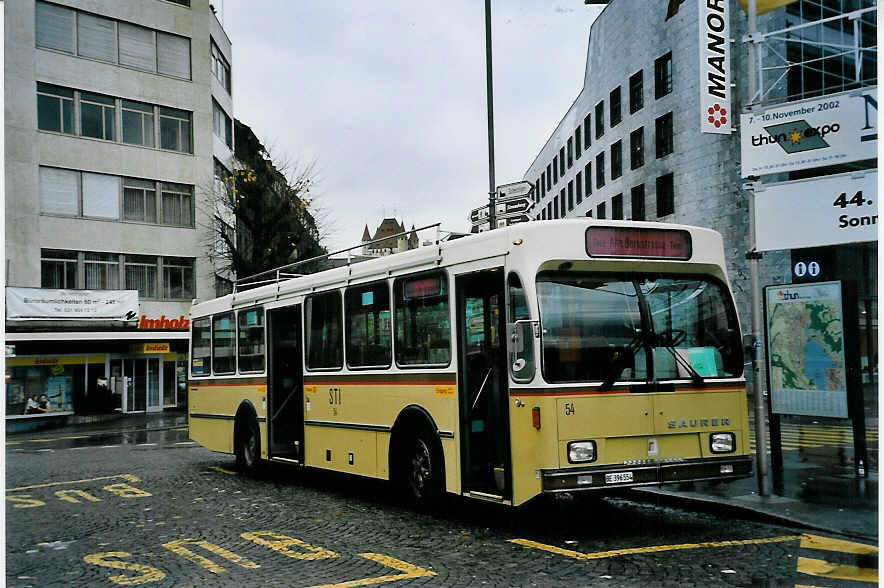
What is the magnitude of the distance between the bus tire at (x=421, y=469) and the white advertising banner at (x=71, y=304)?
27.7 meters

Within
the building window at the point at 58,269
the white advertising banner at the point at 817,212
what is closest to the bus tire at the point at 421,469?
the white advertising banner at the point at 817,212

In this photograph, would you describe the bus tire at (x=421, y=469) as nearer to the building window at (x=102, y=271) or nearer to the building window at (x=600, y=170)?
the building window at (x=102, y=271)

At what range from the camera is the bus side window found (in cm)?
866

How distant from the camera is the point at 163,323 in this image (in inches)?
1586

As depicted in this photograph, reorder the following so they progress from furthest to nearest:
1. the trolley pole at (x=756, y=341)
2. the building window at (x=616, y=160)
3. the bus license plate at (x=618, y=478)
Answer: the building window at (x=616, y=160), the trolley pole at (x=756, y=341), the bus license plate at (x=618, y=478)

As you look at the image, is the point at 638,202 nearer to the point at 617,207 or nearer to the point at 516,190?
the point at 617,207

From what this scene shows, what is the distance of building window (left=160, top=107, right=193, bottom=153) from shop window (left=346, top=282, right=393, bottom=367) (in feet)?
101

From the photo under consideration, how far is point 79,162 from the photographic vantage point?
38.0m

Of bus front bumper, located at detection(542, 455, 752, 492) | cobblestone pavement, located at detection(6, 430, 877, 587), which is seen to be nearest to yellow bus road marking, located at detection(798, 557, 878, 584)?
cobblestone pavement, located at detection(6, 430, 877, 587)

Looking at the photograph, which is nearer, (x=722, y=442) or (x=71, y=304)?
(x=722, y=442)

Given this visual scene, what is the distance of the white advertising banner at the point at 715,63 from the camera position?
48.7 feet

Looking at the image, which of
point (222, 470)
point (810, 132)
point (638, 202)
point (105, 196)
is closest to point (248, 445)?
point (222, 470)

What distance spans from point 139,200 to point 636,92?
2157 cm

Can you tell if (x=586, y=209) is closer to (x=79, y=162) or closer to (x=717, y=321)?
(x=79, y=162)
